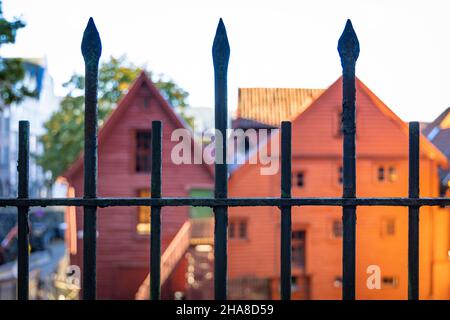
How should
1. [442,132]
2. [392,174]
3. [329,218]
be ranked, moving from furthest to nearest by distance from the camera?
1. [329,218]
2. [392,174]
3. [442,132]

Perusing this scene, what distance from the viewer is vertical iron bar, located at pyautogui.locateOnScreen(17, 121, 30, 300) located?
9.18 feet

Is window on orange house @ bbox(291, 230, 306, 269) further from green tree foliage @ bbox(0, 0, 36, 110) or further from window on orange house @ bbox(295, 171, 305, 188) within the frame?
green tree foliage @ bbox(0, 0, 36, 110)

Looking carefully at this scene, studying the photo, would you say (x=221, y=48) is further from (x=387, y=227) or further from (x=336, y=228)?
(x=336, y=228)

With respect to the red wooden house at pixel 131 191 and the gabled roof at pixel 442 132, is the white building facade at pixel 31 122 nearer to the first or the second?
the red wooden house at pixel 131 191

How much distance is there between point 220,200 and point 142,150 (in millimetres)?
16046

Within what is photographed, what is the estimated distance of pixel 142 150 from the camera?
730 inches

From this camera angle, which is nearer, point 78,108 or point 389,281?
point 389,281

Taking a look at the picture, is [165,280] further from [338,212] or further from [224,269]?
[224,269]

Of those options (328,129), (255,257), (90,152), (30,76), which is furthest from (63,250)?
(90,152)

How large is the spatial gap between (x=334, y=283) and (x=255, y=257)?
9.39ft

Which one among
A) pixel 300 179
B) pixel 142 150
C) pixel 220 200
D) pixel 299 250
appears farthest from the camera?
pixel 142 150

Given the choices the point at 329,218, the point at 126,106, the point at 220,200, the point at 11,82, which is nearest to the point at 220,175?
the point at 220,200

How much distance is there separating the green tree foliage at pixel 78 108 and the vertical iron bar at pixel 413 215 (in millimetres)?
20294

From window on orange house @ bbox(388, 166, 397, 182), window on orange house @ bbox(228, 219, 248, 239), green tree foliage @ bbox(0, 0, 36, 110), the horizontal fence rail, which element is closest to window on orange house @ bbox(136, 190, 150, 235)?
window on orange house @ bbox(228, 219, 248, 239)
